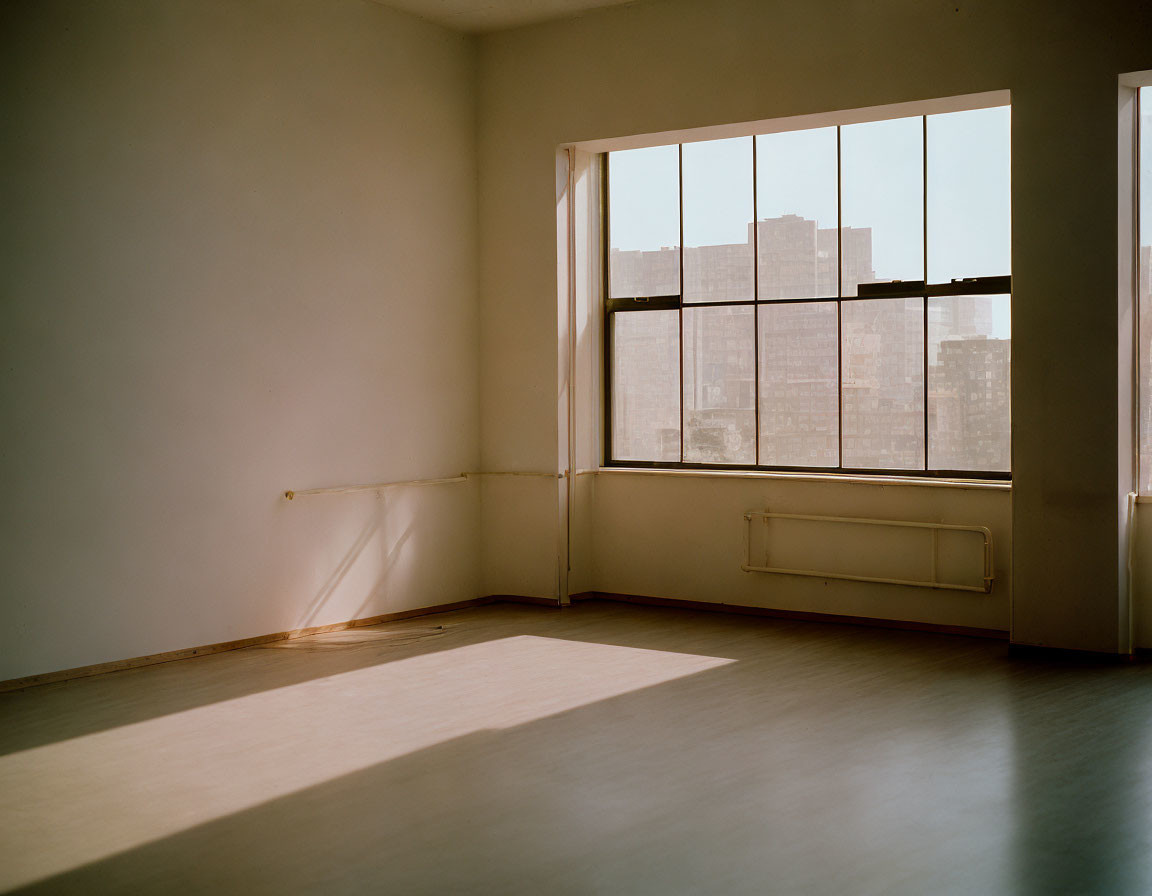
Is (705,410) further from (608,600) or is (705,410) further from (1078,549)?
(1078,549)

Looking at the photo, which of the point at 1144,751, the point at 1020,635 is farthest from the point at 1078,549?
the point at 1144,751

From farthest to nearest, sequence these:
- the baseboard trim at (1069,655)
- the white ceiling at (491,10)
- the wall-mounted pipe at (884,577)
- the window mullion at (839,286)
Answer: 1. the white ceiling at (491,10)
2. the window mullion at (839,286)
3. the wall-mounted pipe at (884,577)
4. the baseboard trim at (1069,655)

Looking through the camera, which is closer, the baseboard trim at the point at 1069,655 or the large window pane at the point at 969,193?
the baseboard trim at the point at 1069,655

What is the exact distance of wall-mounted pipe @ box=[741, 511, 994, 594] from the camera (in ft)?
21.3

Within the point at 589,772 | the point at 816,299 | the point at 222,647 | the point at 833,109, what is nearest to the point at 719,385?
the point at 816,299

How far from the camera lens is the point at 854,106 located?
259 inches

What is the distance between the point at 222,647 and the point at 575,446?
8.46 feet

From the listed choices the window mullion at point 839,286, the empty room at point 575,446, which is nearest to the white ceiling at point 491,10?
the empty room at point 575,446

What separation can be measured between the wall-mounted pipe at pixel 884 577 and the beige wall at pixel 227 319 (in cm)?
184

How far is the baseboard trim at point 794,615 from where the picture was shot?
6.62 m

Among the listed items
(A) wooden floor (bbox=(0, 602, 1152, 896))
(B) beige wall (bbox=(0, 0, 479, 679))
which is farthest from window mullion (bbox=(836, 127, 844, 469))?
(B) beige wall (bbox=(0, 0, 479, 679))

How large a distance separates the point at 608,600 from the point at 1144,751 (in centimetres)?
395

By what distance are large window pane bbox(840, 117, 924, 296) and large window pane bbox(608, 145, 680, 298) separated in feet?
3.73

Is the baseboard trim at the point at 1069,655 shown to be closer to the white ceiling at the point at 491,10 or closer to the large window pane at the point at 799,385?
the large window pane at the point at 799,385
